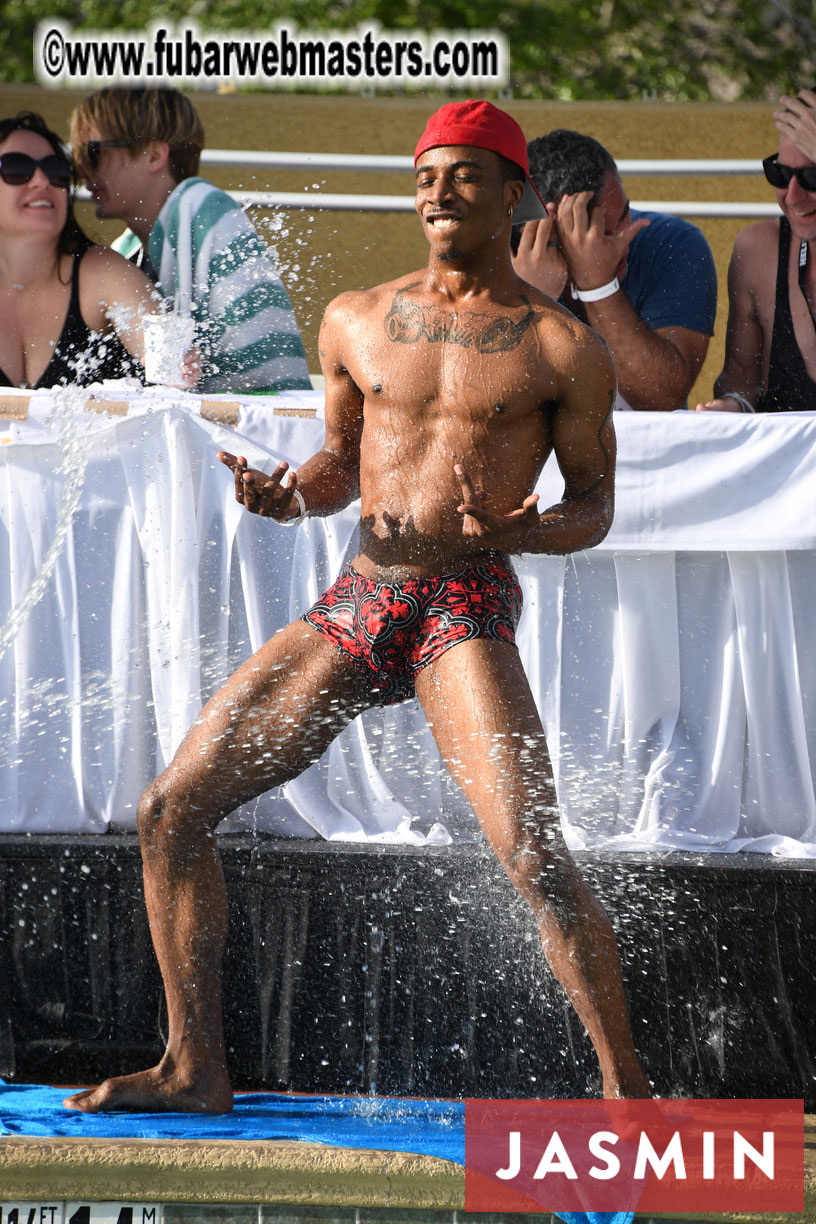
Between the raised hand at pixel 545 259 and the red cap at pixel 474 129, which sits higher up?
the raised hand at pixel 545 259

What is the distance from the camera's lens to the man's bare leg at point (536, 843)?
8.28 ft

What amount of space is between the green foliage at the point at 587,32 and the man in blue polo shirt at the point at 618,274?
7.87m

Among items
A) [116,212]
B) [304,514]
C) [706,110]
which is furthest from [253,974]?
[706,110]

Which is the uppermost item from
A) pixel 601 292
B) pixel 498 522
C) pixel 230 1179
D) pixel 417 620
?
pixel 601 292

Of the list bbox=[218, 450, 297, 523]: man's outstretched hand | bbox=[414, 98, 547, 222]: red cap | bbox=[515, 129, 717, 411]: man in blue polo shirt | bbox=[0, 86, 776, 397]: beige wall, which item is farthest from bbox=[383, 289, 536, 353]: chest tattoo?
bbox=[0, 86, 776, 397]: beige wall

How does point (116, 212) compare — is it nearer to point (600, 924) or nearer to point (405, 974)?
point (405, 974)

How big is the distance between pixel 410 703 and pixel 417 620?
28.3 inches

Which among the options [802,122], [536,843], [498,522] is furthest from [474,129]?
[802,122]

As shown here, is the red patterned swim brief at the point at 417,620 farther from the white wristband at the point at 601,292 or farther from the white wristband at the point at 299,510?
the white wristband at the point at 601,292

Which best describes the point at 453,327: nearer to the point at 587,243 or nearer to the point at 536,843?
the point at 536,843

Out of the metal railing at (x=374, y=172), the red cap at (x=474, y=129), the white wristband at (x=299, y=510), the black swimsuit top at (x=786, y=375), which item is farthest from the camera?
the metal railing at (x=374, y=172)

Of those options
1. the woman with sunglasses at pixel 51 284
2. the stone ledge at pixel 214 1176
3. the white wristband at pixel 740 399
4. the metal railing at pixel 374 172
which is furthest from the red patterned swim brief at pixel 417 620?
the metal railing at pixel 374 172

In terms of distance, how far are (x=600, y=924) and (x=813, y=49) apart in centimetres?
1054

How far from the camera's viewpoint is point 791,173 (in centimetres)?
418
